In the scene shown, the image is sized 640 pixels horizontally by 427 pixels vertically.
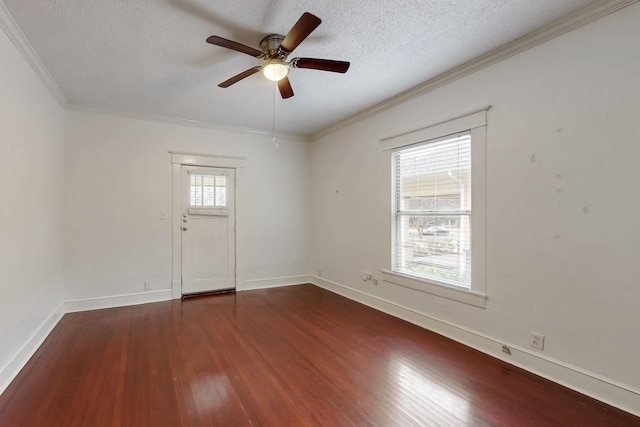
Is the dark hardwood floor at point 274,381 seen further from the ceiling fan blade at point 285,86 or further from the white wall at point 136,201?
the ceiling fan blade at point 285,86

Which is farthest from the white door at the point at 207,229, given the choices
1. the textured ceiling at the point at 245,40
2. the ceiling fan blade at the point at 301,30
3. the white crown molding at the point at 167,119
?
the ceiling fan blade at the point at 301,30

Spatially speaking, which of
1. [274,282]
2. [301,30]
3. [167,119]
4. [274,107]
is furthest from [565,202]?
[167,119]

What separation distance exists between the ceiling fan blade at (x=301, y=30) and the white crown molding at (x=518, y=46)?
5.49 feet

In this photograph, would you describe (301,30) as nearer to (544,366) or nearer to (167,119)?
(544,366)

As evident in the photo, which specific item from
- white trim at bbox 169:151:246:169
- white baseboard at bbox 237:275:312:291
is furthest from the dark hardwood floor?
white trim at bbox 169:151:246:169

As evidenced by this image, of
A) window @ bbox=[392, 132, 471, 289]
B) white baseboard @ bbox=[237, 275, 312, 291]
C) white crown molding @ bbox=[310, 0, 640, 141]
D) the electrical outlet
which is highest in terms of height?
white crown molding @ bbox=[310, 0, 640, 141]

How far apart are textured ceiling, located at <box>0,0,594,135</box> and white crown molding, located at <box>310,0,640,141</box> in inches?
2.5

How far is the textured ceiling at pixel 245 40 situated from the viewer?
203cm

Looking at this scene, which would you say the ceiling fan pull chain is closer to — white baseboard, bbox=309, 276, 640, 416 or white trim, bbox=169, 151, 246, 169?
white trim, bbox=169, 151, 246, 169

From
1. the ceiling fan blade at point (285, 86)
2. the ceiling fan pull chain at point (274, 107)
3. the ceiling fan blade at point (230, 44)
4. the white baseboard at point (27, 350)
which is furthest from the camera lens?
the ceiling fan pull chain at point (274, 107)

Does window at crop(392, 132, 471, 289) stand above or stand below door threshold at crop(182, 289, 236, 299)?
above

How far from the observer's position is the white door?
448 cm

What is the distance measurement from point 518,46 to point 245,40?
87.2 inches

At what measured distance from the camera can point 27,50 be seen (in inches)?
96.4
